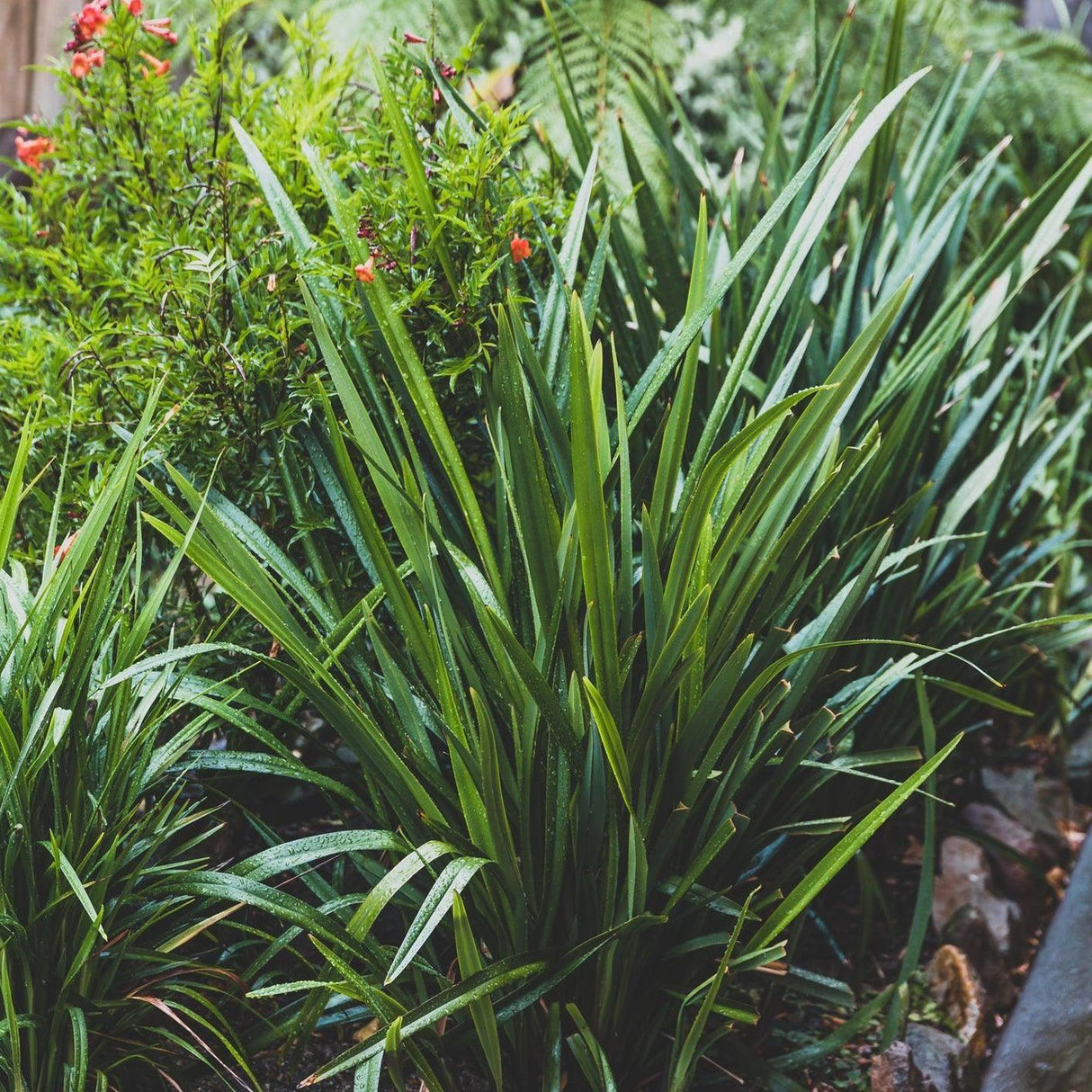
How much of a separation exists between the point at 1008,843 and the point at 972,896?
0.78 ft

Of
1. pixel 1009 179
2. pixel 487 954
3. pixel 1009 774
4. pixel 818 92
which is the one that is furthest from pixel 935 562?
pixel 1009 179

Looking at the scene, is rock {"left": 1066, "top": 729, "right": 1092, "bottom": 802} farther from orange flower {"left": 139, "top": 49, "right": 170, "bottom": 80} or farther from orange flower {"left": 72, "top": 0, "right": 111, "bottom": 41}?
orange flower {"left": 72, "top": 0, "right": 111, "bottom": 41}

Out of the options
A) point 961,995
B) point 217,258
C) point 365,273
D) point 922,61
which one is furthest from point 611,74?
point 961,995

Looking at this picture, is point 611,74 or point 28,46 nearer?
point 611,74

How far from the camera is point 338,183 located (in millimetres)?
1447

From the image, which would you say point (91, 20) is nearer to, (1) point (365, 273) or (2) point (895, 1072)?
(1) point (365, 273)

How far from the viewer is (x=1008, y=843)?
2.08m

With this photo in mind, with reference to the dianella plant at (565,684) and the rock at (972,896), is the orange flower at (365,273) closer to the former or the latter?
the dianella plant at (565,684)

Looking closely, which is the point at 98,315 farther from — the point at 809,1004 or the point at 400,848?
the point at 809,1004

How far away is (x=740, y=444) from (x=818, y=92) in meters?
1.10

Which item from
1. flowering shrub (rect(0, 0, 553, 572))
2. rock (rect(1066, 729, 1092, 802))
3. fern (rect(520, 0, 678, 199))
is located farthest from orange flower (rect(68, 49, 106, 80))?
rock (rect(1066, 729, 1092, 802))

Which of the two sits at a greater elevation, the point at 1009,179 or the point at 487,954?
the point at 1009,179

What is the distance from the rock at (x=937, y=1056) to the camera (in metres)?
1.49

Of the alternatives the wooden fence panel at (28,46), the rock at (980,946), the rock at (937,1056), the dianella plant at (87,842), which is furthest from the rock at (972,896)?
the wooden fence panel at (28,46)
